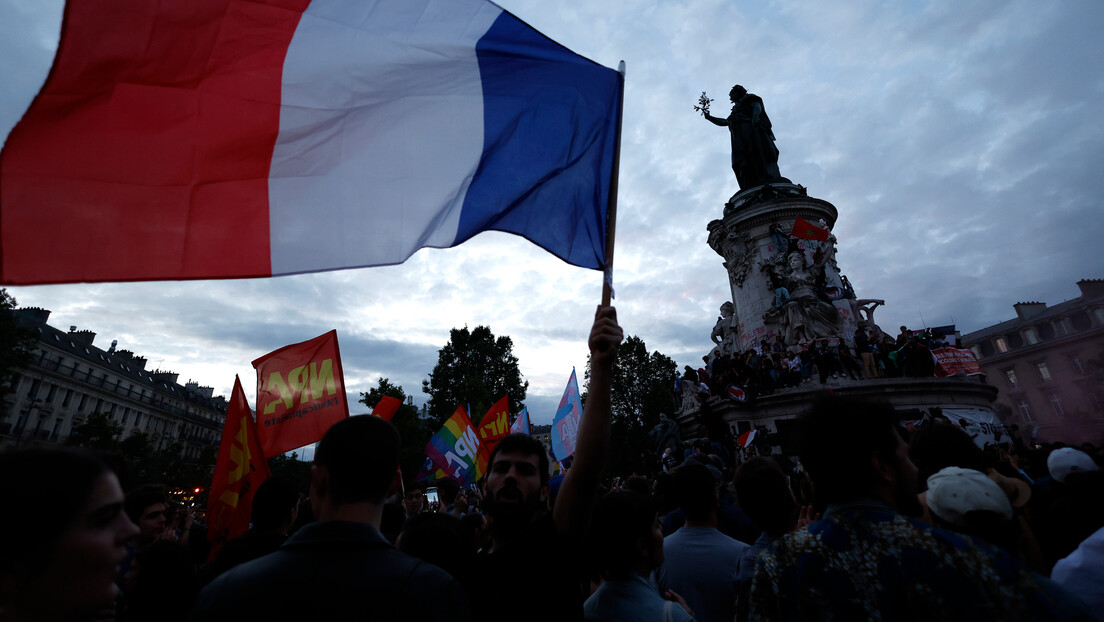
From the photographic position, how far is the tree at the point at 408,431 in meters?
41.4

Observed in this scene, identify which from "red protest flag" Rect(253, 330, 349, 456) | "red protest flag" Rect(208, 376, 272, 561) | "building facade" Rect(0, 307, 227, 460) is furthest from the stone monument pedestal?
"building facade" Rect(0, 307, 227, 460)

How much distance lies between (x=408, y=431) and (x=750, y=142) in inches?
1394

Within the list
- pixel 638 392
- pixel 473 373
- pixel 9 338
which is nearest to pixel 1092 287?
pixel 638 392

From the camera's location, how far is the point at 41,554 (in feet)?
4.23

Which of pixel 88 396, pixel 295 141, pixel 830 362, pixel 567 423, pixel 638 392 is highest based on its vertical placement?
pixel 88 396

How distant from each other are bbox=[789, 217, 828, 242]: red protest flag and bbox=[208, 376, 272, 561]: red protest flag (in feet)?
66.5

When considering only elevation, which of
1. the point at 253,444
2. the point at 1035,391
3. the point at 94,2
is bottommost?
the point at 253,444

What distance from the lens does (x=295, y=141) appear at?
3164 millimetres

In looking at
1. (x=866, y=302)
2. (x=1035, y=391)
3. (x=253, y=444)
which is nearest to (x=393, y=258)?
(x=253, y=444)

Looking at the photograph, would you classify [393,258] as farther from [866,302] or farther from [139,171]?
[866,302]

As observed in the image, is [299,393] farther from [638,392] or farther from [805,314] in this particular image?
[638,392]

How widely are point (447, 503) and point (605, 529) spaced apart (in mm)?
6097

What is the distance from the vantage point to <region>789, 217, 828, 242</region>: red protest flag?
65.9ft

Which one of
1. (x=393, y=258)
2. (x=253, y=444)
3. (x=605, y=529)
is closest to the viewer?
(x=605, y=529)
